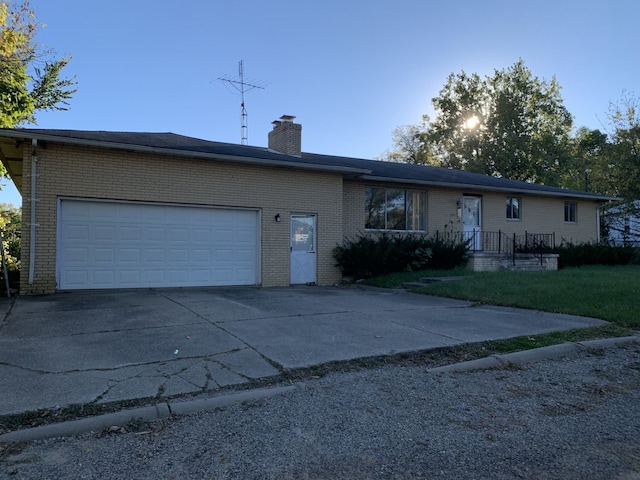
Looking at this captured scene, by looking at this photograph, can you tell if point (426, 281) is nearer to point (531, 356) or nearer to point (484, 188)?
point (484, 188)

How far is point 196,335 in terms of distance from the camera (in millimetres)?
6121

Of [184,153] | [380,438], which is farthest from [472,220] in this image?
[380,438]

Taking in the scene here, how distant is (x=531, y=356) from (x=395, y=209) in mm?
10571

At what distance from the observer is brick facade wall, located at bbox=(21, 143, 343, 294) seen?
10.1 metres

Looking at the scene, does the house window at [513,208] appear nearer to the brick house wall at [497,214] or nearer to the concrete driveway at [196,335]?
the brick house wall at [497,214]

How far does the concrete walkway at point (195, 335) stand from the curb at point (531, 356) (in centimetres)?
65

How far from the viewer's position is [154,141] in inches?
474

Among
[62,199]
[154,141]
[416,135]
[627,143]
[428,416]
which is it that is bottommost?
[428,416]

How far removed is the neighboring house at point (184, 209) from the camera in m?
10.2

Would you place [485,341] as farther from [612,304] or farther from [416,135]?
[416,135]

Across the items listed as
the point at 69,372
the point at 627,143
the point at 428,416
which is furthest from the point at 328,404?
the point at 627,143

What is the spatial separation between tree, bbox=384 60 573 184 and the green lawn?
28.4m

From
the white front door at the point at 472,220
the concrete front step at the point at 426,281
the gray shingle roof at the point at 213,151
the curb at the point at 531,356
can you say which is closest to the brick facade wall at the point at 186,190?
the gray shingle roof at the point at 213,151

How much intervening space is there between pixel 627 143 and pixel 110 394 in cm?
2565
